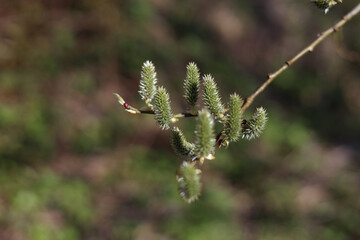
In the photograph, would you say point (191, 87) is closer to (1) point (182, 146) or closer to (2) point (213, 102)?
(2) point (213, 102)

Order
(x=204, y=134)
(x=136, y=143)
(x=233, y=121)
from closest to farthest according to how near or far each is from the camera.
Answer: (x=204, y=134) → (x=233, y=121) → (x=136, y=143)

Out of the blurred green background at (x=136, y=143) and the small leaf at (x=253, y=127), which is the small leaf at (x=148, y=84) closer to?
the small leaf at (x=253, y=127)

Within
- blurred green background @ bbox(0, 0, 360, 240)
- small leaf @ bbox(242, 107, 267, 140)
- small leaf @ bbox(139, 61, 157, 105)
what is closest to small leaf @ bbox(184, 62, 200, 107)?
small leaf @ bbox(139, 61, 157, 105)

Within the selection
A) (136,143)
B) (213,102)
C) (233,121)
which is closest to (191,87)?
(213,102)

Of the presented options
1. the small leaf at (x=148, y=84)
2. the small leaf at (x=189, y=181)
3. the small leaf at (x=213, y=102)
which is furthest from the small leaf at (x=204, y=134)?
the small leaf at (x=148, y=84)

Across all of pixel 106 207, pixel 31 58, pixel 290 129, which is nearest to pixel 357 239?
pixel 290 129

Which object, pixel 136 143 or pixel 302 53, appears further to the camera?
pixel 136 143

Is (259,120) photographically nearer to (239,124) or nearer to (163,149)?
(239,124)
